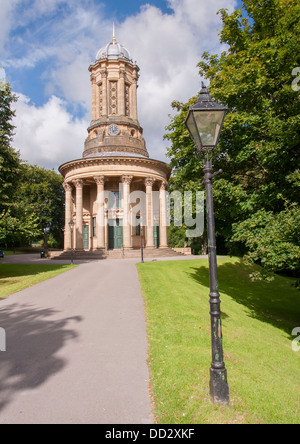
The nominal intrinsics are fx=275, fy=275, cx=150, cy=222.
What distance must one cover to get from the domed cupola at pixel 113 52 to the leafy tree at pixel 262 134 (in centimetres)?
3343

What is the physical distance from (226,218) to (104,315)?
317 inches

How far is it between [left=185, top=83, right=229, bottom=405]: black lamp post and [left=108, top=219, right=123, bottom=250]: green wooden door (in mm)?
31375

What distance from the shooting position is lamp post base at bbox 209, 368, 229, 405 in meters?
4.23

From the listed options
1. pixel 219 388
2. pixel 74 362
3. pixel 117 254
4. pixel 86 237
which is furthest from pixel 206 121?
pixel 86 237

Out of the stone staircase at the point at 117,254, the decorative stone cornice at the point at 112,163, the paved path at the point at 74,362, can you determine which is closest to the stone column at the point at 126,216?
the stone staircase at the point at 117,254

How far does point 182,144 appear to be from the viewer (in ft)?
50.9

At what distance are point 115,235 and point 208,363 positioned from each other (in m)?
31.3

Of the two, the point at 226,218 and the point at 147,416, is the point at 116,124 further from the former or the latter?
the point at 147,416

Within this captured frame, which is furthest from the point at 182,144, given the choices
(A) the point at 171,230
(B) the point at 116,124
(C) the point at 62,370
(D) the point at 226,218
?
(A) the point at 171,230

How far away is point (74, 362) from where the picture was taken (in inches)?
214

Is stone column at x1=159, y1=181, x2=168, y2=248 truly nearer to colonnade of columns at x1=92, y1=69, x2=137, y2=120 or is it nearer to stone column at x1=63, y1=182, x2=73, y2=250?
stone column at x1=63, y1=182, x2=73, y2=250

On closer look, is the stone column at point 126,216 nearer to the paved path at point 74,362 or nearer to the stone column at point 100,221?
the stone column at point 100,221

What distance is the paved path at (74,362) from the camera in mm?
3918

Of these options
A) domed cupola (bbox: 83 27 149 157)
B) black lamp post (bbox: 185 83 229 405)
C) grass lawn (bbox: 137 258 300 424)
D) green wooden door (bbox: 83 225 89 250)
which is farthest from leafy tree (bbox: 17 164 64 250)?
black lamp post (bbox: 185 83 229 405)
